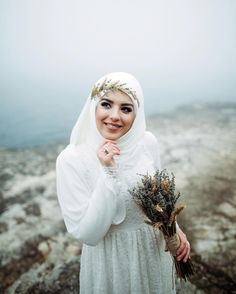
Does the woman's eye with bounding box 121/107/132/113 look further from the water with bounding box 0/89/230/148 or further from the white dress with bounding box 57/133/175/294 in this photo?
the water with bounding box 0/89/230/148

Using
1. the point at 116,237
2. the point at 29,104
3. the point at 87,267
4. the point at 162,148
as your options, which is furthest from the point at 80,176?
the point at 29,104

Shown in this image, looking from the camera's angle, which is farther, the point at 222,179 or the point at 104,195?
the point at 222,179

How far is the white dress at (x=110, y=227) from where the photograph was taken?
1243 mm

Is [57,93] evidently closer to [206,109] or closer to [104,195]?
[206,109]

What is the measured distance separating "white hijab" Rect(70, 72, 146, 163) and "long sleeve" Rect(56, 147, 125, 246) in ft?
0.45

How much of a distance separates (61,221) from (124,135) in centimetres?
209

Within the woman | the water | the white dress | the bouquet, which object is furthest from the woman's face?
the water

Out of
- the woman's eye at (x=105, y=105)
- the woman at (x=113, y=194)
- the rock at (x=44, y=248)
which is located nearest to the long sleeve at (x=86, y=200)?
the woman at (x=113, y=194)

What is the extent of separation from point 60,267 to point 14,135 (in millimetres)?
3334

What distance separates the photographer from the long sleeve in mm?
1219

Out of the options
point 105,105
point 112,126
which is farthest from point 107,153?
point 105,105

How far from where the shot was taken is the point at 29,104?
5.20m

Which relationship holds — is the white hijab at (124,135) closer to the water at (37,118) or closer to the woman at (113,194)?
the woman at (113,194)

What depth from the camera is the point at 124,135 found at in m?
1.45
